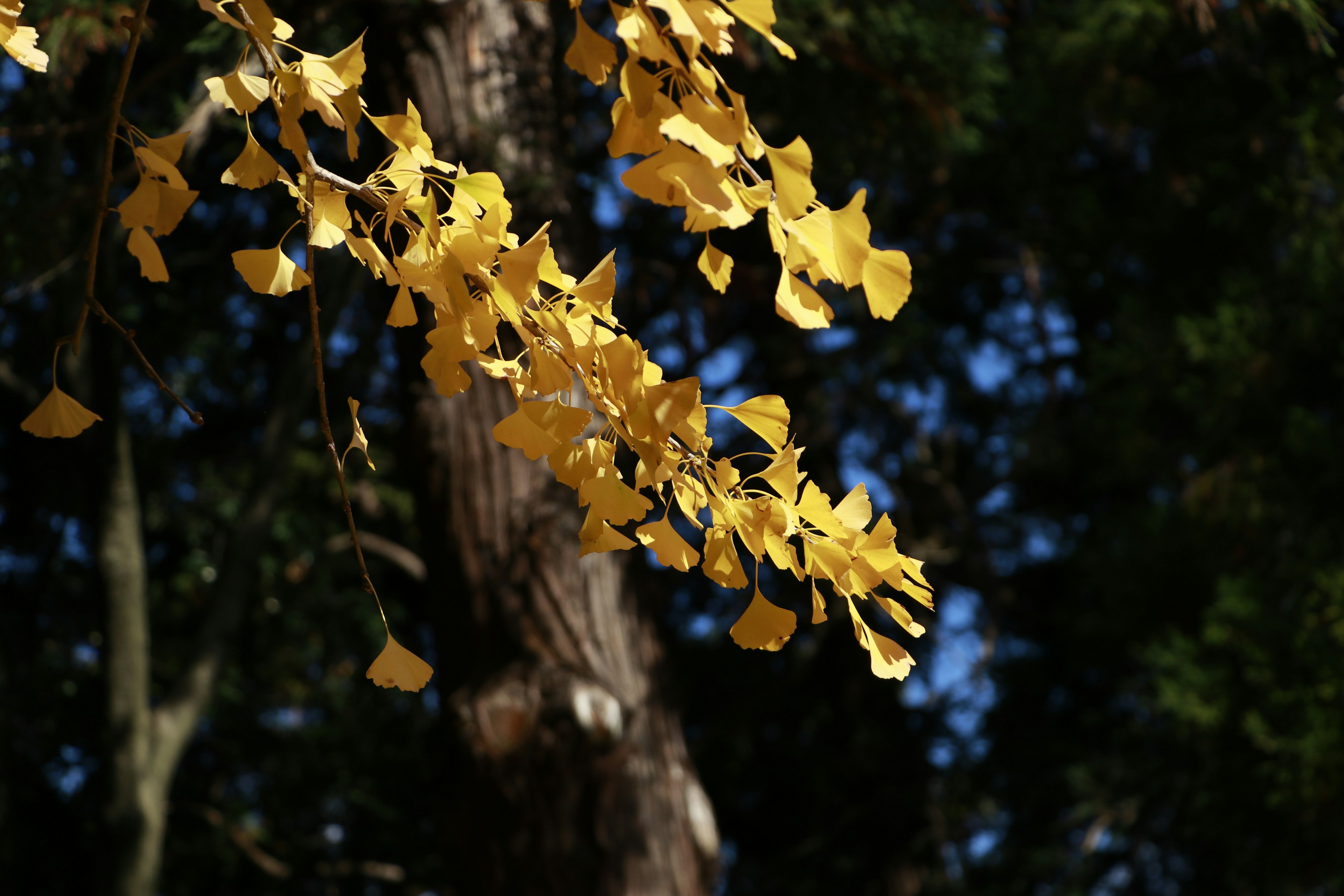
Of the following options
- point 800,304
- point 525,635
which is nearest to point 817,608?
point 800,304

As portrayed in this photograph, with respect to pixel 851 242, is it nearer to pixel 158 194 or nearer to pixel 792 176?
pixel 792 176

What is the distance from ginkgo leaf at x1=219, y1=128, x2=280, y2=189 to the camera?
37.1 inches

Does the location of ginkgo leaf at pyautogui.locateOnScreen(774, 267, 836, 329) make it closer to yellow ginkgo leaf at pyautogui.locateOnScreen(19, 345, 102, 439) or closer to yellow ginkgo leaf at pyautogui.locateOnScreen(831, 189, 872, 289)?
yellow ginkgo leaf at pyautogui.locateOnScreen(831, 189, 872, 289)

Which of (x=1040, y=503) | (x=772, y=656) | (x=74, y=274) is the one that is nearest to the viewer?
(x=74, y=274)

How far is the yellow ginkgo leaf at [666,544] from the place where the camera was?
0.97m

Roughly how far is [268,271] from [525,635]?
62.0 inches

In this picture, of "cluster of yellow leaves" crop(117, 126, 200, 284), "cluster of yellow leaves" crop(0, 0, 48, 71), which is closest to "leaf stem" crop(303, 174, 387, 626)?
"cluster of yellow leaves" crop(117, 126, 200, 284)

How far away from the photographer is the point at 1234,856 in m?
4.41

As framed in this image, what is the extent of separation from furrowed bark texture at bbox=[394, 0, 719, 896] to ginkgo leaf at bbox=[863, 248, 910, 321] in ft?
4.70

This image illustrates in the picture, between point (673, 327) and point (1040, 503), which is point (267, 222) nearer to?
point (673, 327)

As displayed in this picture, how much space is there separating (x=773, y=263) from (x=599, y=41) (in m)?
4.25

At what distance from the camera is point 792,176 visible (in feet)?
2.75

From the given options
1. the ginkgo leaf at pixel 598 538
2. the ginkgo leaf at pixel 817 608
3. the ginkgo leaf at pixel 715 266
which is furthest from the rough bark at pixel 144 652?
the ginkgo leaf at pixel 715 266

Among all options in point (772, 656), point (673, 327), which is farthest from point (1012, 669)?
point (673, 327)
